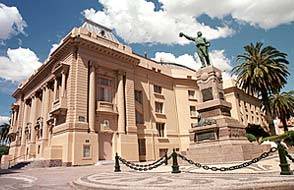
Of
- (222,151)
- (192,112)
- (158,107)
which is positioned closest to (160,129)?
(158,107)

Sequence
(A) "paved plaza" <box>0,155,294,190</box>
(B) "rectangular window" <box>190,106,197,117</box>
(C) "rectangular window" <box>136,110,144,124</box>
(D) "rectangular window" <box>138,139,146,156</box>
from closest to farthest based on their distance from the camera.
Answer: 1. (A) "paved plaza" <box>0,155,294,190</box>
2. (D) "rectangular window" <box>138,139,146,156</box>
3. (C) "rectangular window" <box>136,110,144,124</box>
4. (B) "rectangular window" <box>190,106,197,117</box>

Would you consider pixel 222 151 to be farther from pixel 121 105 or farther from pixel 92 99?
pixel 121 105

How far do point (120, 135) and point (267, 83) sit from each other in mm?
19083

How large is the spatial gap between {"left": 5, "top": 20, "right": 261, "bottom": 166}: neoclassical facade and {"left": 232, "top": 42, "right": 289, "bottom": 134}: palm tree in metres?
9.58

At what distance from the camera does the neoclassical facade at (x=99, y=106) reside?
78.8 feet

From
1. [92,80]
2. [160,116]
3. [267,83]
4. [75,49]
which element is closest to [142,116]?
[160,116]

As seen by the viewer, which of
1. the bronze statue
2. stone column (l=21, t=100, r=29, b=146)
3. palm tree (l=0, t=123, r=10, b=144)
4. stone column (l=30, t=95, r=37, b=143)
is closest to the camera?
the bronze statue

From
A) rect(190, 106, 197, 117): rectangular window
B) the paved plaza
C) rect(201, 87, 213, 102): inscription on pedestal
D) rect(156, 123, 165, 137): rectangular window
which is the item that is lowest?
the paved plaza

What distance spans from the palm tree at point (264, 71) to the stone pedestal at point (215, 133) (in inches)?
639

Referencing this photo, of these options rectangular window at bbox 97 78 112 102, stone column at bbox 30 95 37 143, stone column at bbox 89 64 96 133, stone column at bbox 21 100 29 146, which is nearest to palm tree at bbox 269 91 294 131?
rectangular window at bbox 97 78 112 102

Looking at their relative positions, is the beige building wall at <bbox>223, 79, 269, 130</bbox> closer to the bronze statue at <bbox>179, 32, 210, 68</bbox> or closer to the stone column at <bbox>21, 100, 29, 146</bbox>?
the bronze statue at <bbox>179, 32, 210, 68</bbox>

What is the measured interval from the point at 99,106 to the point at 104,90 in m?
2.55

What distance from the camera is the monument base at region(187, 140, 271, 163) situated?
42.4 ft

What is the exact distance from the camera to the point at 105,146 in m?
26.3
